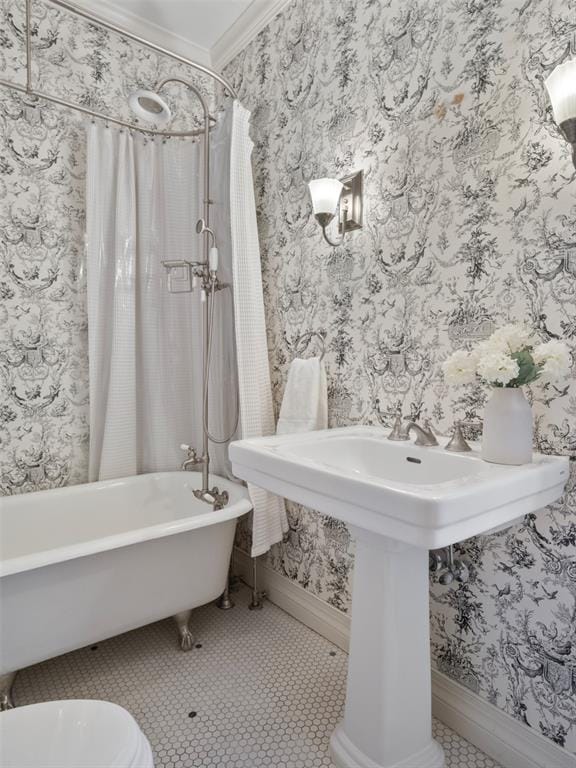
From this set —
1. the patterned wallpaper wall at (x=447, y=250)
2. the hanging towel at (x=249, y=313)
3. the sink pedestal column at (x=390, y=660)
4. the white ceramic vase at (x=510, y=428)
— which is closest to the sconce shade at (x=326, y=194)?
the patterned wallpaper wall at (x=447, y=250)

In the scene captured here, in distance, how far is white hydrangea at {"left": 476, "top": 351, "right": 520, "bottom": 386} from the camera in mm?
1050

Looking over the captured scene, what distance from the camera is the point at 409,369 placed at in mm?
1531

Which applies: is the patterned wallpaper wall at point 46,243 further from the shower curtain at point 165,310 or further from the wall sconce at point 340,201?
the wall sconce at point 340,201

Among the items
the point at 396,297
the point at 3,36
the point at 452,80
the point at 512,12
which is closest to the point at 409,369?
the point at 396,297

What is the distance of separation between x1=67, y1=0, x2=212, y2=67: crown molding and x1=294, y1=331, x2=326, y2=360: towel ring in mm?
1657

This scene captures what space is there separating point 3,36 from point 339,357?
1995mm

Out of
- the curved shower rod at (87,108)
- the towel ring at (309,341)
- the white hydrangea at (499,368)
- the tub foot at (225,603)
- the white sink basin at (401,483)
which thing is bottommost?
the tub foot at (225,603)

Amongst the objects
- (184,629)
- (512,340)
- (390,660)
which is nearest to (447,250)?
(512,340)

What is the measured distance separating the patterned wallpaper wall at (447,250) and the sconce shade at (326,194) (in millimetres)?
123

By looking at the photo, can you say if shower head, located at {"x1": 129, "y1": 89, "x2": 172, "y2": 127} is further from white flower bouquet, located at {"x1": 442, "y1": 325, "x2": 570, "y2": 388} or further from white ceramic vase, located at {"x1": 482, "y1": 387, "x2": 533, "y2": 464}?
white ceramic vase, located at {"x1": 482, "y1": 387, "x2": 533, "y2": 464}

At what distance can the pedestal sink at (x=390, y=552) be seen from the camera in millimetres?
979

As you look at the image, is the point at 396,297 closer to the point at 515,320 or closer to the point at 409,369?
the point at 409,369

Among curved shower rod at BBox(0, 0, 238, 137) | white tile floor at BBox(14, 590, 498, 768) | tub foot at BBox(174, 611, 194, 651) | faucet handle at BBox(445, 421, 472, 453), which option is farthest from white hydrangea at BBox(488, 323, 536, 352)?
curved shower rod at BBox(0, 0, 238, 137)

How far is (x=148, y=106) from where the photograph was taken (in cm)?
166
